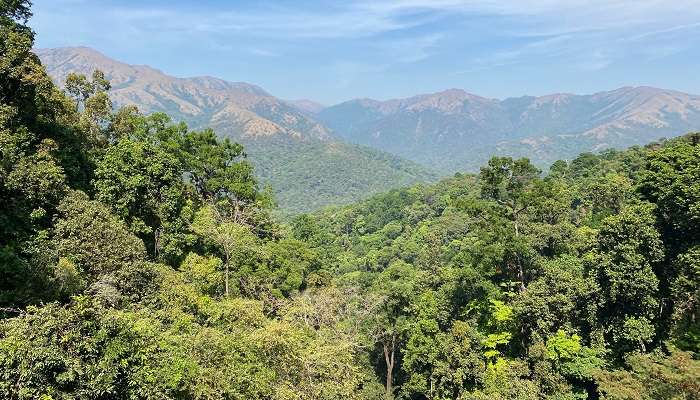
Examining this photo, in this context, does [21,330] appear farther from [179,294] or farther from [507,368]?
[507,368]

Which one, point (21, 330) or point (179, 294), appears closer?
point (21, 330)

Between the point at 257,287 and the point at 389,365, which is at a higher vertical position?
the point at 257,287

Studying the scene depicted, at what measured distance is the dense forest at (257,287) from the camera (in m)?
12.0

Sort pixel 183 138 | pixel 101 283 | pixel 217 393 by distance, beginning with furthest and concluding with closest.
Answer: pixel 183 138, pixel 101 283, pixel 217 393

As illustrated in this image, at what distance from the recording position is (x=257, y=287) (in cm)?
2847

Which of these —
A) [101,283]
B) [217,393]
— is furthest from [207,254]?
[217,393]

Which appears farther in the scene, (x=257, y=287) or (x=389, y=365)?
(x=389, y=365)

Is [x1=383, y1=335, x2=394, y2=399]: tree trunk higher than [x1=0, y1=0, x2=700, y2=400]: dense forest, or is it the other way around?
[x1=0, y1=0, x2=700, y2=400]: dense forest

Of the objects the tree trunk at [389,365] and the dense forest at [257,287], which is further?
the tree trunk at [389,365]

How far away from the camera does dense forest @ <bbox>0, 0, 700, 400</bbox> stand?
1199cm

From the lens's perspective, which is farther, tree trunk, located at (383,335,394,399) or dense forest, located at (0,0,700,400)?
tree trunk, located at (383,335,394,399)

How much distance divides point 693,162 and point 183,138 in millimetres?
31911

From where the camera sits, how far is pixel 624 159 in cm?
6944

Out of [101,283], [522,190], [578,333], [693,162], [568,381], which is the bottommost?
[568,381]
